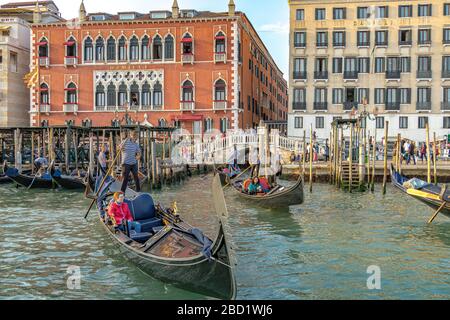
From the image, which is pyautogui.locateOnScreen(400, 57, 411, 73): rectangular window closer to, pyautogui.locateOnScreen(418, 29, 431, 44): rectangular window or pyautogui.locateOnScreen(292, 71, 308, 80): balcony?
pyautogui.locateOnScreen(418, 29, 431, 44): rectangular window

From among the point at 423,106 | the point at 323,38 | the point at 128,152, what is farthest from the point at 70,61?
the point at 128,152

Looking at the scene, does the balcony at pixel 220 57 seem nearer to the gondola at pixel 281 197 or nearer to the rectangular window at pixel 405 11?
the rectangular window at pixel 405 11

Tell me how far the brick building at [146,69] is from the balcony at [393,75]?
Answer: 7458mm

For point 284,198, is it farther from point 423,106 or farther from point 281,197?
point 423,106

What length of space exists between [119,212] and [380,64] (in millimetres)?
22996

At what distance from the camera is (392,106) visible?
2780cm

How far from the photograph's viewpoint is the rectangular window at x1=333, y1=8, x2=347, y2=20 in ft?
91.8

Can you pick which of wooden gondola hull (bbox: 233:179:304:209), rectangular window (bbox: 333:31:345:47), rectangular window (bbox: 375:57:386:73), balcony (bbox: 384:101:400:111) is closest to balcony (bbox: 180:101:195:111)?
rectangular window (bbox: 333:31:345:47)

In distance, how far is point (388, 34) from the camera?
27.8m

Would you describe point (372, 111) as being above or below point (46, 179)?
above

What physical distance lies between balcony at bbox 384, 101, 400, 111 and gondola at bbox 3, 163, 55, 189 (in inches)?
689
